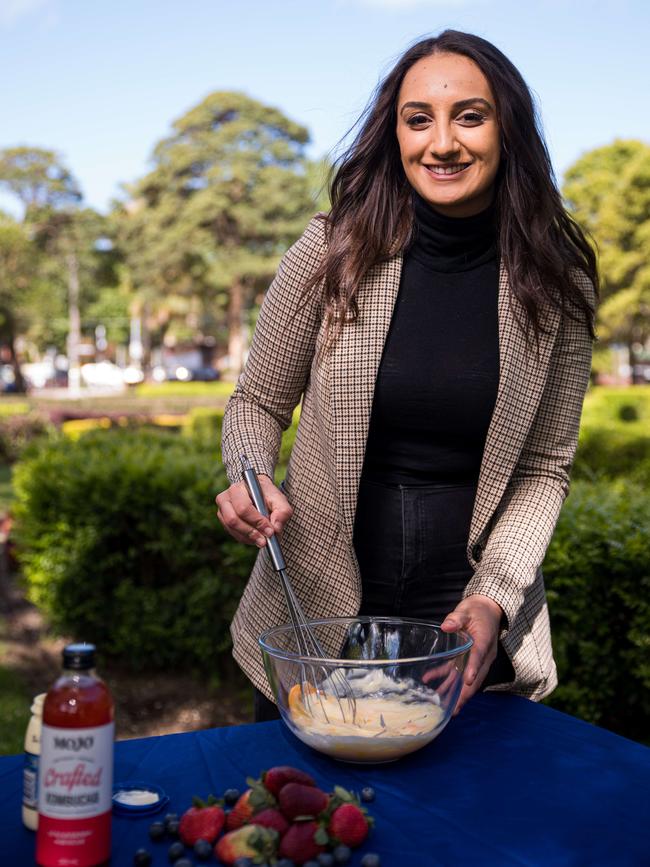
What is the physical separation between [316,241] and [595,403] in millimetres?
18981

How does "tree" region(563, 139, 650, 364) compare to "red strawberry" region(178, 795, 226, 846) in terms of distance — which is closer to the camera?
"red strawberry" region(178, 795, 226, 846)

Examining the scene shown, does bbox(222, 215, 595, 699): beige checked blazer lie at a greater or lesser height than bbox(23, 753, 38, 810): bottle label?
greater

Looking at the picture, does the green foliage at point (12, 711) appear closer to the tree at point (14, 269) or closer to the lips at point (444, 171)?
the lips at point (444, 171)

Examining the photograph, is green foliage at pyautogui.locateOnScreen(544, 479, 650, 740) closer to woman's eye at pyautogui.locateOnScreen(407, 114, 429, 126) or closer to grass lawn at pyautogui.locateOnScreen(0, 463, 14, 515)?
woman's eye at pyautogui.locateOnScreen(407, 114, 429, 126)

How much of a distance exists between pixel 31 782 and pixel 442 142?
126 cm

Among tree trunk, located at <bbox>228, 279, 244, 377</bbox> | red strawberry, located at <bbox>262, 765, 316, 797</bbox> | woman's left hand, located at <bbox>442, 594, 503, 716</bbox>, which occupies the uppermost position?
woman's left hand, located at <bbox>442, 594, 503, 716</bbox>

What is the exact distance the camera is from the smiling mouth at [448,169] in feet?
6.06

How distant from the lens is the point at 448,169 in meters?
1.85

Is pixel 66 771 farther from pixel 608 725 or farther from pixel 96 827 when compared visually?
pixel 608 725

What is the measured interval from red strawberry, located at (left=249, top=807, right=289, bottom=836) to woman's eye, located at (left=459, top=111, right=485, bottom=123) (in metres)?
1.26

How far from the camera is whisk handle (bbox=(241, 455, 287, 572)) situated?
1.60 m

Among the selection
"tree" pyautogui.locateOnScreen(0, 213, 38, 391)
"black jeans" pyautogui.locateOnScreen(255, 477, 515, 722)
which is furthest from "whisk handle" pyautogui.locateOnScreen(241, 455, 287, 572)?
"tree" pyautogui.locateOnScreen(0, 213, 38, 391)

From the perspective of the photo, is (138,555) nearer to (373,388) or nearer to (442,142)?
(373,388)

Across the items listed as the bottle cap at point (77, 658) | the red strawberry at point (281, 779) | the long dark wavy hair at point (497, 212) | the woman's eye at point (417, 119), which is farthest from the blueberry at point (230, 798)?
the woman's eye at point (417, 119)
